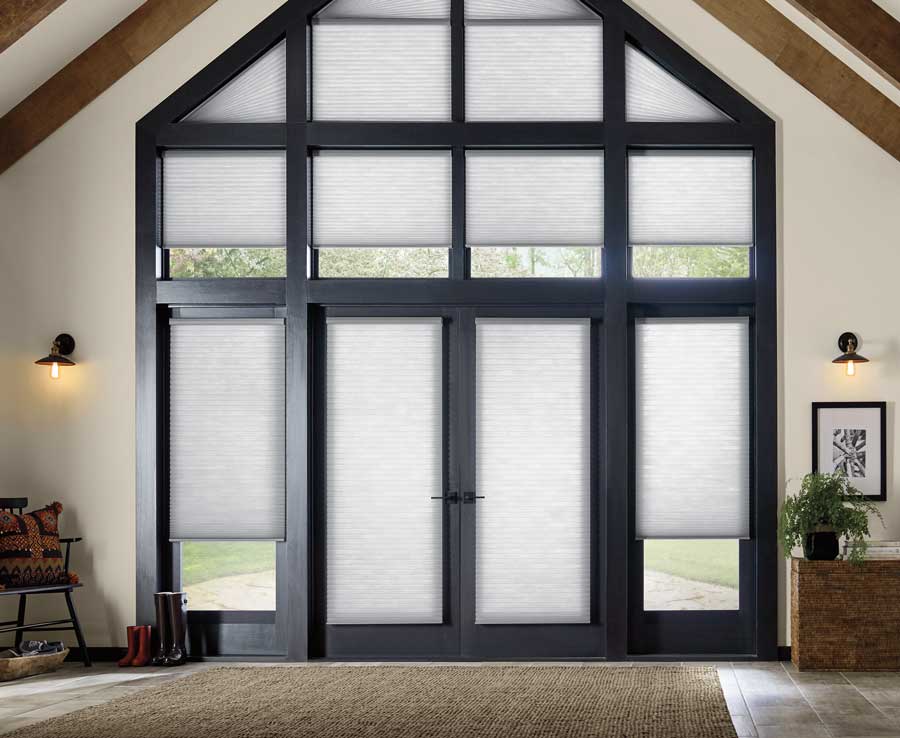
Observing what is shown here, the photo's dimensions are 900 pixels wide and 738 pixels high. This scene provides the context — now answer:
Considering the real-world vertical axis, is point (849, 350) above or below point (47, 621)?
above

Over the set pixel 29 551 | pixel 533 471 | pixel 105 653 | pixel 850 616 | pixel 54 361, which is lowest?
pixel 105 653

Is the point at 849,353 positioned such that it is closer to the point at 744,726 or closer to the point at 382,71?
the point at 744,726

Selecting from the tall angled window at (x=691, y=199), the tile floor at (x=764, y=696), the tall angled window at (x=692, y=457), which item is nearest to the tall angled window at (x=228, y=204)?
the tall angled window at (x=691, y=199)

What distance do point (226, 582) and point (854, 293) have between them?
4.29 meters

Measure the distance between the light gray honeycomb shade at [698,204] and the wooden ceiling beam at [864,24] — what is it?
1260 millimetres

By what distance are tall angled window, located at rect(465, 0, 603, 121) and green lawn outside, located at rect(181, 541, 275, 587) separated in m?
3.05

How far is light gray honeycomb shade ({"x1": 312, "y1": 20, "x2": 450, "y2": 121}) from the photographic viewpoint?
6449 mm

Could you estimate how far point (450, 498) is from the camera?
6.32 m

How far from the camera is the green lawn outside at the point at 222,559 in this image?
6.46 metres

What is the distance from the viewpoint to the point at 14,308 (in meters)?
6.47

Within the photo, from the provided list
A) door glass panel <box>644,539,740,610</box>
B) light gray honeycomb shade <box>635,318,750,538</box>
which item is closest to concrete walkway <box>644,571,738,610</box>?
door glass panel <box>644,539,740,610</box>

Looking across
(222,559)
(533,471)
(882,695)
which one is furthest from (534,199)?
(882,695)

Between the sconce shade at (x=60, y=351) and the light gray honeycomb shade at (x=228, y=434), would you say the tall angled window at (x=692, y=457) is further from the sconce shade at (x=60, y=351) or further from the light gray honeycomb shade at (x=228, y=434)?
the sconce shade at (x=60, y=351)

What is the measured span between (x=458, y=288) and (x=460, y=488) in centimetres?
124
